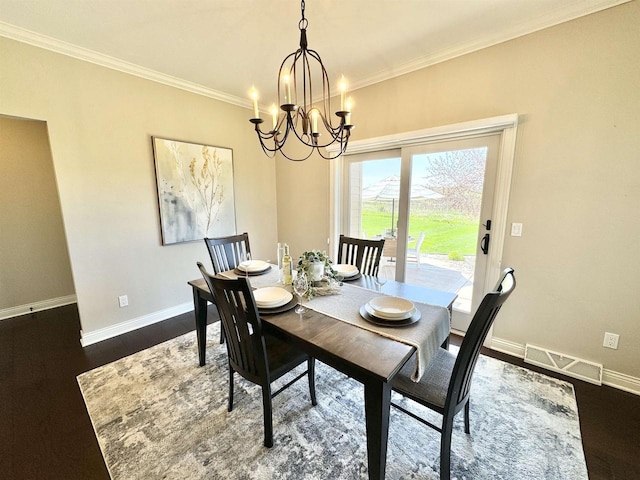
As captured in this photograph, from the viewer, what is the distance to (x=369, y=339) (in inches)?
49.6

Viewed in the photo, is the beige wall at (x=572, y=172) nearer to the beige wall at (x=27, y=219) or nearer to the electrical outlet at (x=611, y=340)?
the electrical outlet at (x=611, y=340)

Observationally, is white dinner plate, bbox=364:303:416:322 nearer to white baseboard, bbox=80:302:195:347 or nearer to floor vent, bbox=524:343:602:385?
floor vent, bbox=524:343:602:385

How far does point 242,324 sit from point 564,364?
2.59 metres

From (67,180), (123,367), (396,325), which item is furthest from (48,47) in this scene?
(396,325)

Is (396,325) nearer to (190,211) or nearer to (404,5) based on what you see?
(404,5)

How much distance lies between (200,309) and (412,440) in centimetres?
174

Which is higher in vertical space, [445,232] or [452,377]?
[445,232]

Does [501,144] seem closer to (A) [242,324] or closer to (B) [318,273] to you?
(B) [318,273]

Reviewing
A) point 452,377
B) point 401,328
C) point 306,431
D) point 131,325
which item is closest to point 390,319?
point 401,328

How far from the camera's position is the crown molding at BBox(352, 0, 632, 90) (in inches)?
70.7

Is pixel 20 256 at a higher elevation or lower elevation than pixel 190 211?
→ lower

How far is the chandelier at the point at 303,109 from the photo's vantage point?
153cm

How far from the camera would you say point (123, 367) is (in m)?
2.25

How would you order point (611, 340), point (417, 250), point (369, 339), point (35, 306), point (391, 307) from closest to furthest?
point (369, 339) < point (391, 307) < point (611, 340) < point (417, 250) < point (35, 306)
